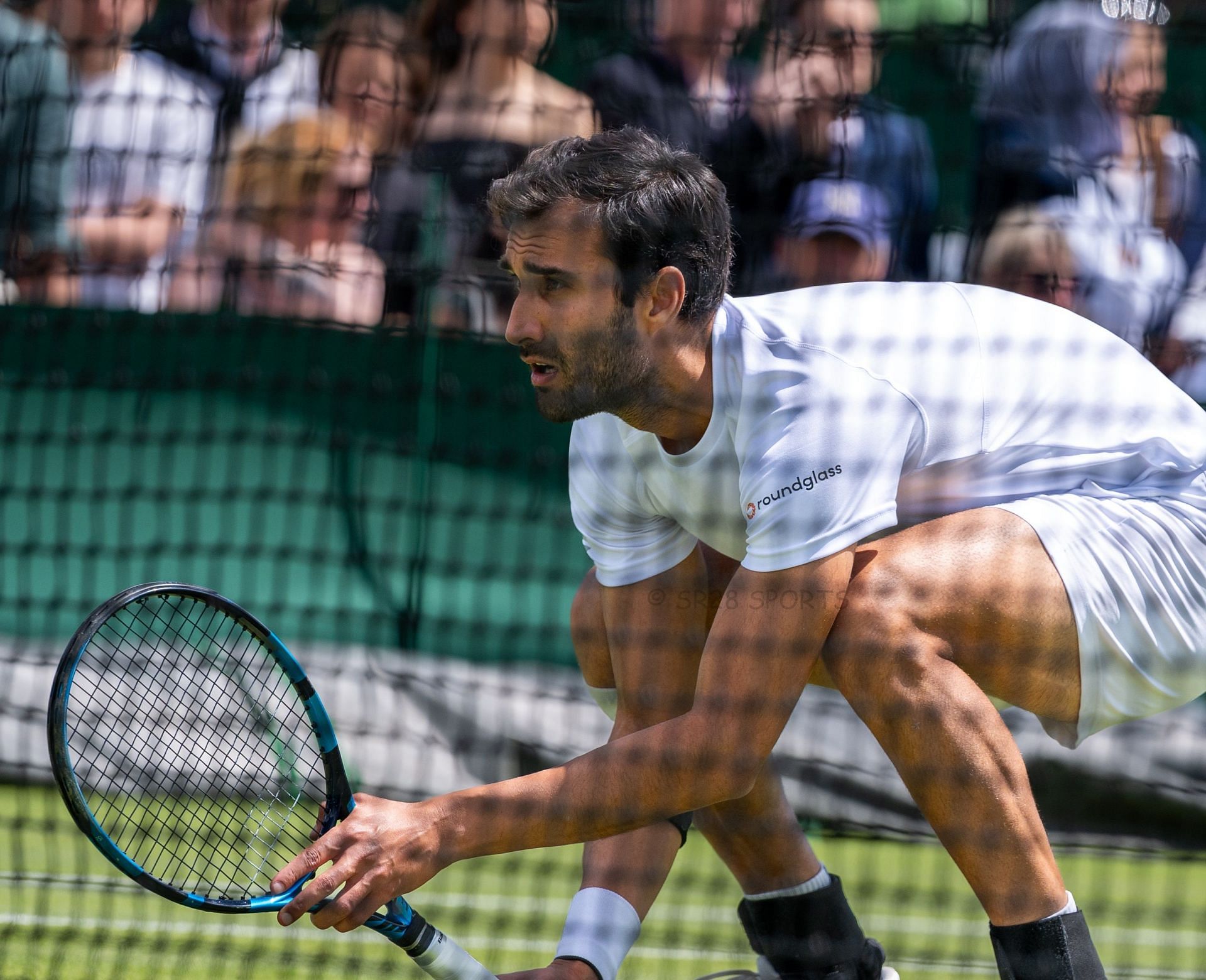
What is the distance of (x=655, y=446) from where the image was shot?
2.48 m

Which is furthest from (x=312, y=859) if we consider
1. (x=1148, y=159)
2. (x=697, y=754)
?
(x=1148, y=159)

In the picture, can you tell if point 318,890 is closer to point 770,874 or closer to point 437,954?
point 437,954

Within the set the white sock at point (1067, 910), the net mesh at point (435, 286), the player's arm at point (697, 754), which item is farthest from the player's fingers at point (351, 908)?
the net mesh at point (435, 286)

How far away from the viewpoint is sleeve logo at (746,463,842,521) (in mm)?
2150

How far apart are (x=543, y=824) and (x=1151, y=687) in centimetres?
96

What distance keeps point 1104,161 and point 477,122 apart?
1.71m

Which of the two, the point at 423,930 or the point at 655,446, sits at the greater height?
the point at 655,446

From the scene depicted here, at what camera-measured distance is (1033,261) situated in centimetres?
412

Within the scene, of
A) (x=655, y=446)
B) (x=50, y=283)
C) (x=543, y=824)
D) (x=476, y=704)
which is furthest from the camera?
(x=50, y=283)

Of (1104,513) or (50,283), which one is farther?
(50,283)

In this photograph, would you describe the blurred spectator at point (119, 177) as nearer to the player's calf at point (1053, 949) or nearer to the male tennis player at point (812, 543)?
the male tennis player at point (812, 543)

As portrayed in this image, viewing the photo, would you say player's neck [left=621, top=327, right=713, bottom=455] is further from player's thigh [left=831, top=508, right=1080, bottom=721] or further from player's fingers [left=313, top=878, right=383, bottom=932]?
player's fingers [left=313, top=878, right=383, bottom=932]

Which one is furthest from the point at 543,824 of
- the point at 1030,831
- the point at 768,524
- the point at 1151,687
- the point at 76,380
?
the point at 76,380

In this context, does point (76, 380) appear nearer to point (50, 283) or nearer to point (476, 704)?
point (50, 283)
